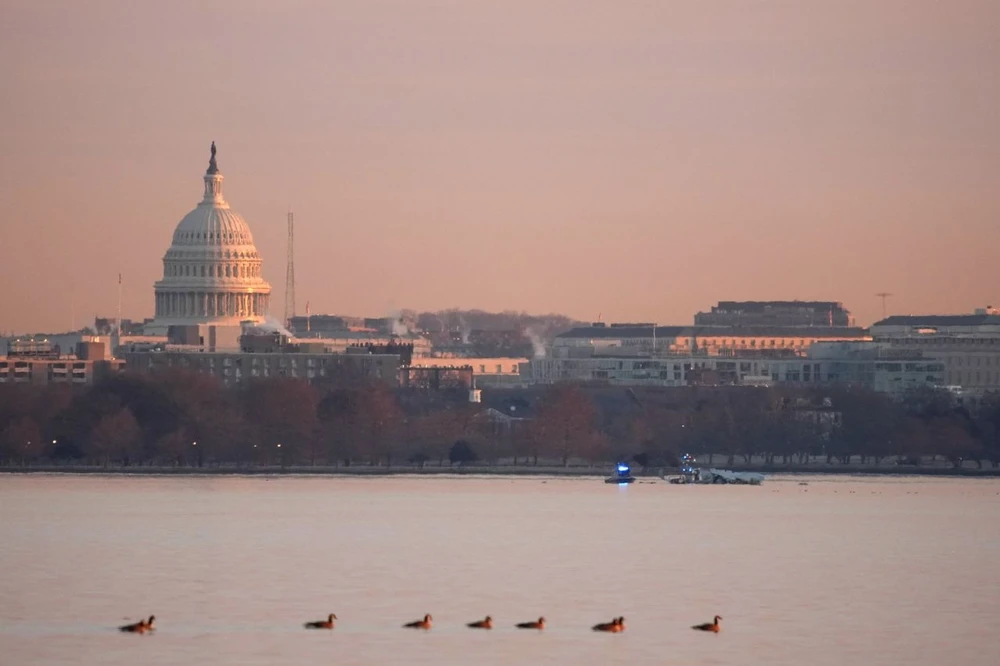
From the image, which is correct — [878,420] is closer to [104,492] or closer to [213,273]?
[104,492]

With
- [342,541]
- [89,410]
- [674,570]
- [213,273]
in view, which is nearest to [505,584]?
[674,570]

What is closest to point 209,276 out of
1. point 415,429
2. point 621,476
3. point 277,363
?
point 277,363

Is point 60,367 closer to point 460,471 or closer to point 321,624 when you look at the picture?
point 460,471

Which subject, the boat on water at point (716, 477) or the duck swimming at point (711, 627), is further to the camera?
the boat on water at point (716, 477)

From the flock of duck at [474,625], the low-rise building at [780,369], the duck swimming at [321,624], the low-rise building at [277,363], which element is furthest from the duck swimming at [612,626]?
the low-rise building at [780,369]

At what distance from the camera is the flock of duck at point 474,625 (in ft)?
180

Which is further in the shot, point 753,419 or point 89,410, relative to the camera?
point 753,419

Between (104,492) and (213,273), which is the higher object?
(213,273)

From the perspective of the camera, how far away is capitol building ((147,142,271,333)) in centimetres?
19338

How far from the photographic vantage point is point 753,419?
140 meters

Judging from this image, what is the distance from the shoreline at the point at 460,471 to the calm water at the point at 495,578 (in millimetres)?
21627

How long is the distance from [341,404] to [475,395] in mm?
31450

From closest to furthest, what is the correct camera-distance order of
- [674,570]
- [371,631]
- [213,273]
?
[371,631]
[674,570]
[213,273]

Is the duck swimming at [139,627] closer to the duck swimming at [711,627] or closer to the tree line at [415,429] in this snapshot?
the duck swimming at [711,627]
